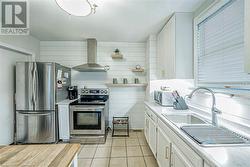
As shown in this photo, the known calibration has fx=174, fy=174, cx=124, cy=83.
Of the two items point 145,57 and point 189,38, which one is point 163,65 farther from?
point 145,57

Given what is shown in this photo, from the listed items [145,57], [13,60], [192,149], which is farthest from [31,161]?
[145,57]

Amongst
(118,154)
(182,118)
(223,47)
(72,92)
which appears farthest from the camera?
(72,92)

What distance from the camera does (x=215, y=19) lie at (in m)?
2.21

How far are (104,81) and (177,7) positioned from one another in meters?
2.69

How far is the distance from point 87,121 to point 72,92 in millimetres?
1001

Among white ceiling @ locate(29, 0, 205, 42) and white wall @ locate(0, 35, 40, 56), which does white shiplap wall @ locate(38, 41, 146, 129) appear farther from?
white ceiling @ locate(29, 0, 205, 42)

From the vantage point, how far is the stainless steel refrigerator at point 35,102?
11.2 ft

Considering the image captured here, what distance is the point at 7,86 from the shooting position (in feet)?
11.0

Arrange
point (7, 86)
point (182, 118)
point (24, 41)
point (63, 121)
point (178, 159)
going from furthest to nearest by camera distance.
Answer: point (24, 41) < point (63, 121) < point (7, 86) < point (182, 118) < point (178, 159)

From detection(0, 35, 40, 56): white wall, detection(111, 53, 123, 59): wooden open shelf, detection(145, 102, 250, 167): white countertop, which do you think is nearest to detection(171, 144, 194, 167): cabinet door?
detection(145, 102, 250, 167): white countertop

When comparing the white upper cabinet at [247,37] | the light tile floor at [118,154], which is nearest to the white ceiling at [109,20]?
the white upper cabinet at [247,37]

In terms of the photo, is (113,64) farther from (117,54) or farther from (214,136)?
(214,136)

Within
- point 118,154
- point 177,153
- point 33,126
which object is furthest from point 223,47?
point 33,126

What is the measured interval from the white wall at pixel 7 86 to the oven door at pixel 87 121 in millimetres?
1178
